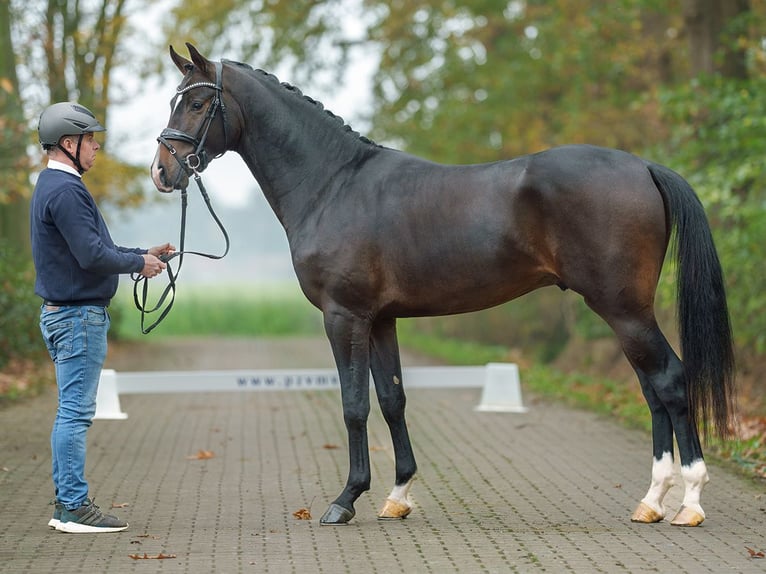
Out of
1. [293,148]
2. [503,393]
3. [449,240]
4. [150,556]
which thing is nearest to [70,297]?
[150,556]

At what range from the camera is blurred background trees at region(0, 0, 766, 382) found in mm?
11297

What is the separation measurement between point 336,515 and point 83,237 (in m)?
1.97

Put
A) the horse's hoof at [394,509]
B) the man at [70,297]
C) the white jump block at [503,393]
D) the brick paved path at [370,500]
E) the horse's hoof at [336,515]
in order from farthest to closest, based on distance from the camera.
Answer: the white jump block at [503,393] → the horse's hoof at [394,509] → the horse's hoof at [336,515] → the man at [70,297] → the brick paved path at [370,500]

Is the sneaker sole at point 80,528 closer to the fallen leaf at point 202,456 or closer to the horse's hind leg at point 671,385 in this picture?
the fallen leaf at point 202,456

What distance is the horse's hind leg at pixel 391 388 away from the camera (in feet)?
19.9

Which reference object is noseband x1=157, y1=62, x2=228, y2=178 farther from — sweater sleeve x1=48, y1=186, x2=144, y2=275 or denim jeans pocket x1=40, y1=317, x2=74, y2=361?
denim jeans pocket x1=40, y1=317, x2=74, y2=361

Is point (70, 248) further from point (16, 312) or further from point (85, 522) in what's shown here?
point (16, 312)

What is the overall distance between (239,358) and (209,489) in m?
12.5

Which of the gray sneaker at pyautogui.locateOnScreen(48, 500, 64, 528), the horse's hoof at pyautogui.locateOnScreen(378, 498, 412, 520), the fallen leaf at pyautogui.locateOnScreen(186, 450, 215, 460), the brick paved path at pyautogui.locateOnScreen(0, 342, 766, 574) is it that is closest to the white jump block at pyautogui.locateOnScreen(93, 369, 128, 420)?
the brick paved path at pyautogui.locateOnScreen(0, 342, 766, 574)

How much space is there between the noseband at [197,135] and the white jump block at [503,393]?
567cm

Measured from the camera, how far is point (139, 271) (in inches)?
222

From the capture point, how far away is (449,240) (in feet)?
19.0

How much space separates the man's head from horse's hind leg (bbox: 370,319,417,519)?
185 cm

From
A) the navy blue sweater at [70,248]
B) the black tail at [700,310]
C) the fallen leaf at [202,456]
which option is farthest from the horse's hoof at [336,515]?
the fallen leaf at [202,456]
